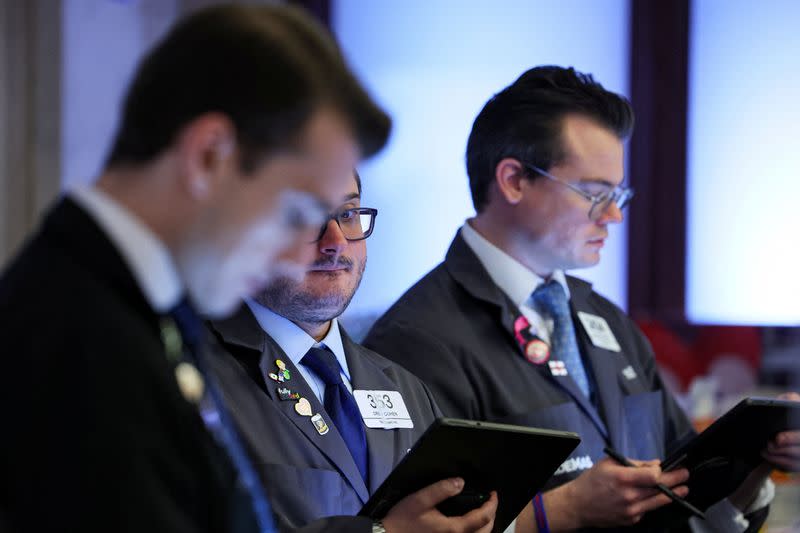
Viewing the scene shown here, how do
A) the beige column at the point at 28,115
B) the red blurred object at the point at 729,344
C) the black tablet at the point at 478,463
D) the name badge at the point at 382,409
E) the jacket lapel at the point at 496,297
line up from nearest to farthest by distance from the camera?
the black tablet at the point at 478,463 < the name badge at the point at 382,409 < the jacket lapel at the point at 496,297 < the beige column at the point at 28,115 < the red blurred object at the point at 729,344

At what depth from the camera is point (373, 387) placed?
6.29 ft

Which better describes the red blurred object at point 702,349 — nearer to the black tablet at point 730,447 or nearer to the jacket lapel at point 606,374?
the jacket lapel at point 606,374

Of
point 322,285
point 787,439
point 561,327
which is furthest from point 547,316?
point 322,285

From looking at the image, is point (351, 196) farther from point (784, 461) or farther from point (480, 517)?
point (784, 461)

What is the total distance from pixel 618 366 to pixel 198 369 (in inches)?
67.3

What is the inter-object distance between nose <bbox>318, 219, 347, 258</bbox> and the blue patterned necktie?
767 millimetres

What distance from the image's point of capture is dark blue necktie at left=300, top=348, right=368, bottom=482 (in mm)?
1820

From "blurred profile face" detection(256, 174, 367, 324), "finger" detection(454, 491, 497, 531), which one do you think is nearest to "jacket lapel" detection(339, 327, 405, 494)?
"blurred profile face" detection(256, 174, 367, 324)

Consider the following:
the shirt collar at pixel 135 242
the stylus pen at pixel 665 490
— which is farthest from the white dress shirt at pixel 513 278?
the shirt collar at pixel 135 242

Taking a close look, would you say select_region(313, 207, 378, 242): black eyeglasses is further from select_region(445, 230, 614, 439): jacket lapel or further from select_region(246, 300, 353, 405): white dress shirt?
select_region(445, 230, 614, 439): jacket lapel

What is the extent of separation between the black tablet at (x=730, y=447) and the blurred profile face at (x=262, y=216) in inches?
49.8

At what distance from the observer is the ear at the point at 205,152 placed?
0.91 m

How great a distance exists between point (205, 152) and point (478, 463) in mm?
883

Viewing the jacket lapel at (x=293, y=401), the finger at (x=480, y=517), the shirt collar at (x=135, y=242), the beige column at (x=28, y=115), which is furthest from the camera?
the beige column at (x=28, y=115)
